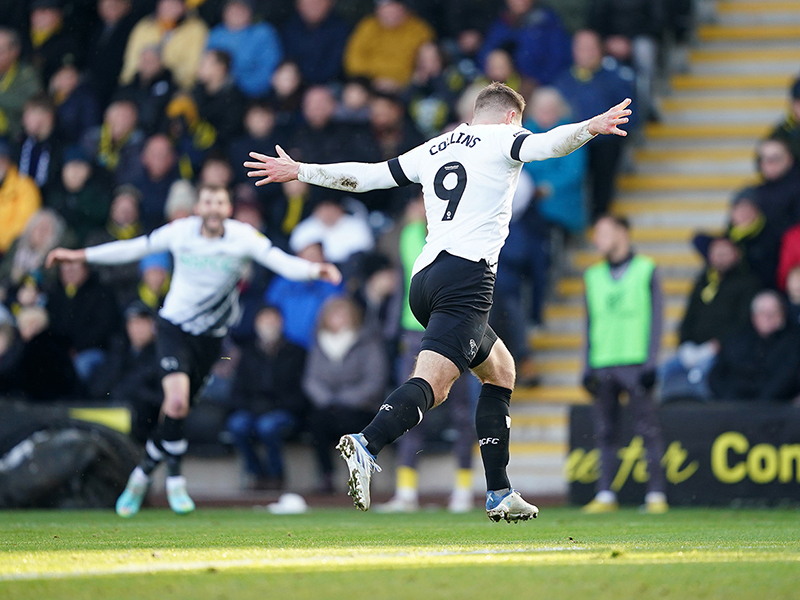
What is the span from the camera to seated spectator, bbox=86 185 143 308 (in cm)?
1381

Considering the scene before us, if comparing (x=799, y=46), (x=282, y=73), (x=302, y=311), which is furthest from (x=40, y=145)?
(x=799, y=46)

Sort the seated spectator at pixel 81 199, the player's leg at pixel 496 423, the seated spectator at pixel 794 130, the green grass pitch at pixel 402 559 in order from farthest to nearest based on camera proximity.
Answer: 1. the seated spectator at pixel 81 199
2. the seated spectator at pixel 794 130
3. the player's leg at pixel 496 423
4. the green grass pitch at pixel 402 559

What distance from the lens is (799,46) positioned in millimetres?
15906

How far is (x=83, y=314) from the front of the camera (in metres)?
13.6

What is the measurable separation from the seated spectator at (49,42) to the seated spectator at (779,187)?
9.21 m

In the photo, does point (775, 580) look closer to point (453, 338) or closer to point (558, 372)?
point (453, 338)

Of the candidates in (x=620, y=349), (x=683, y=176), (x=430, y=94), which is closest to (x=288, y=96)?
(x=430, y=94)

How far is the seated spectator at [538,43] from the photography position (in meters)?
14.3

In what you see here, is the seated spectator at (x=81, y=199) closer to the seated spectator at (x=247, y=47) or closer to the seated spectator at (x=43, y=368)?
the seated spectator at (x=43, y=368)

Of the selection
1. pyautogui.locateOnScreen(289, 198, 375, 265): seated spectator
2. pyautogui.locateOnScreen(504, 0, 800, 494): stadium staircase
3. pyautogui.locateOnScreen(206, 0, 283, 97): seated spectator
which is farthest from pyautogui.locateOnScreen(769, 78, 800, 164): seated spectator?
pyautogui.locateOnScreen(206, 0, 283, 97): seated spectator

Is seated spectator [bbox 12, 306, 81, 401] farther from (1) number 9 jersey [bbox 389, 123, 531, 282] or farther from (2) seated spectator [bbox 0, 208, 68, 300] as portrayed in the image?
(1) number 9 jersey [bbox 389, 123, 531, 282]

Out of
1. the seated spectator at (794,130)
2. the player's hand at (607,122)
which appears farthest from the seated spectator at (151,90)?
the player's hand at (607,122)

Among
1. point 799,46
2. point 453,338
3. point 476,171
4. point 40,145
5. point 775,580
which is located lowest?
point 775,580

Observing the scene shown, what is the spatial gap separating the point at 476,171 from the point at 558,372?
6.90 m
